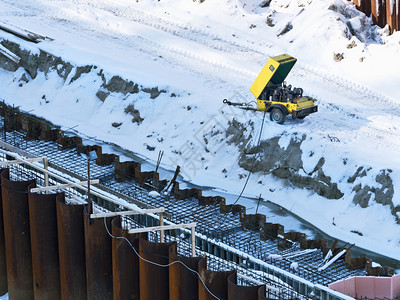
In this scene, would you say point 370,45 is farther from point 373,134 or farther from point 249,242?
point 249,242

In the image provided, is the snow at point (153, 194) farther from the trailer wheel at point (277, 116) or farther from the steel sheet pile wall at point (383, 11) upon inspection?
the steel sheet pile wall at point (383, 11)

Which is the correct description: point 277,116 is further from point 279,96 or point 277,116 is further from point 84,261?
point 84,261

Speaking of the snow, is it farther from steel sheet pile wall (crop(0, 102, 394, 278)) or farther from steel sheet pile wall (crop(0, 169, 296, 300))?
steel sheet pile wall (crop(0, 169, 296, 300))

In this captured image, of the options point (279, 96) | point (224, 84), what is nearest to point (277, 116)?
point (279, 96)

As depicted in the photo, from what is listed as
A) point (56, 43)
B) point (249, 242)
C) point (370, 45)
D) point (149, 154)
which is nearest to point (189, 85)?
point (149, 154)

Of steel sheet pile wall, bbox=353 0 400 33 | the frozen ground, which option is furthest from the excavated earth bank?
steel sheet pile wall, bbox=353 0 400 33

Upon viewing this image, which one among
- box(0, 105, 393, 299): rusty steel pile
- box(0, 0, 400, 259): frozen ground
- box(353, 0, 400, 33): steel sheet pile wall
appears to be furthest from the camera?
box(353, 0, 400, 33): steel sheet pile wall
